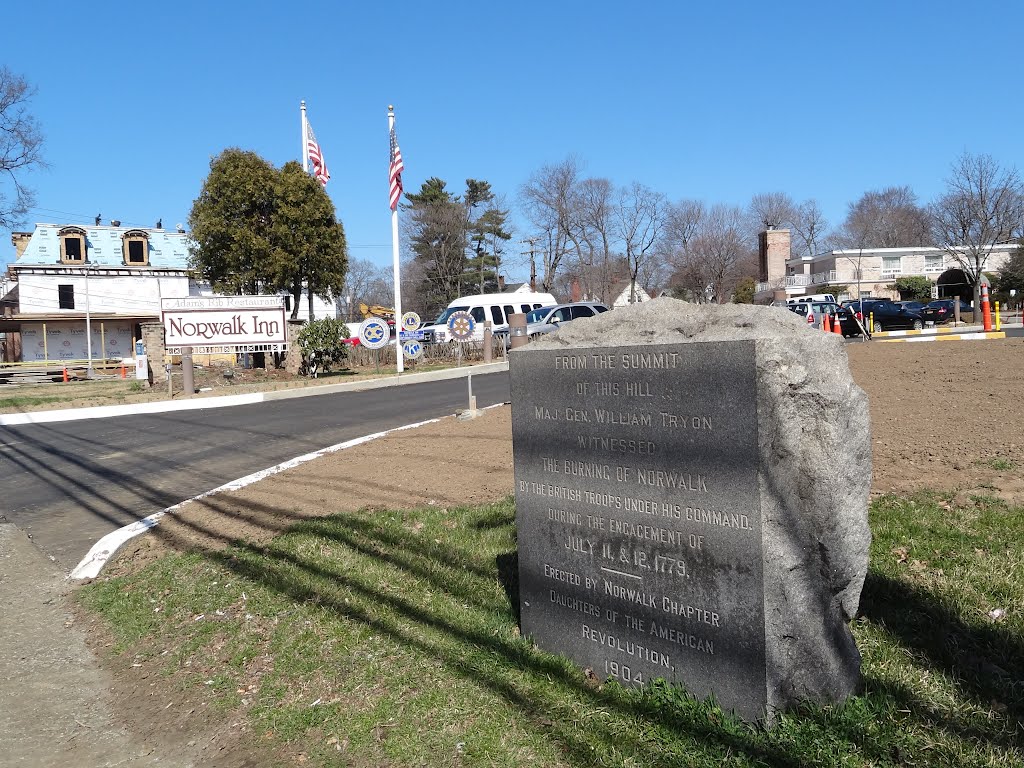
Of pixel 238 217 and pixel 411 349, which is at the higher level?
pixel 238 217

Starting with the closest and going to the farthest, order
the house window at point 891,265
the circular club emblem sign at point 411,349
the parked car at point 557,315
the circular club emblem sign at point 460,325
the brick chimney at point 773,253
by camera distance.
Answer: the circular club emblem sign at point 460,325 → the parked car at point 557,315 → the circular club emblem sign at point 411,349 → the house window at point 891,265 → the brick chimney at point 773,253

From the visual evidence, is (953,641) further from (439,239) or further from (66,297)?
(439,239)

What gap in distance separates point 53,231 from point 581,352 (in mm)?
51794

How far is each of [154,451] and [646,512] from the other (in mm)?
10484

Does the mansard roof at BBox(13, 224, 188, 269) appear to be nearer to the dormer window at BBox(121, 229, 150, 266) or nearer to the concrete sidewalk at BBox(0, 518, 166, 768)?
the dormer window at BBox(121, 229, 150, 266)

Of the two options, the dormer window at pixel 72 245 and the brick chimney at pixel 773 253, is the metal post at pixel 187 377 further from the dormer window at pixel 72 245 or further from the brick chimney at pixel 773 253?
the brick chimney at pixel 773 253

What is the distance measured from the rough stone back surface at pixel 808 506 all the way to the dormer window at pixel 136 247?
5017 cm

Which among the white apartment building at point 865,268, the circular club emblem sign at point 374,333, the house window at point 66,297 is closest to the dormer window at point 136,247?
the house window at point 66,297

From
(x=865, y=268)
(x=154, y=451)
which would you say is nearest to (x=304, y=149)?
(x=154, y=451)

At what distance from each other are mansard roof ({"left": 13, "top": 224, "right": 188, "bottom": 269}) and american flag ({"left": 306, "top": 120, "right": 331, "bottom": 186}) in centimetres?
2210

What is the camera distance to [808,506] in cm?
304

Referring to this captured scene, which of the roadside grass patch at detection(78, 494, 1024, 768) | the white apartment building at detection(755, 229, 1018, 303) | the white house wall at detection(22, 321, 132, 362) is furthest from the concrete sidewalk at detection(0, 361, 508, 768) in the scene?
the white apartment building at detection(755, 229, 1018, 303)

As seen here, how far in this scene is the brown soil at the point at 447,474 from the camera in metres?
4.12

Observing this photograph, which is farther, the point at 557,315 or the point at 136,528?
the point at 557,315
